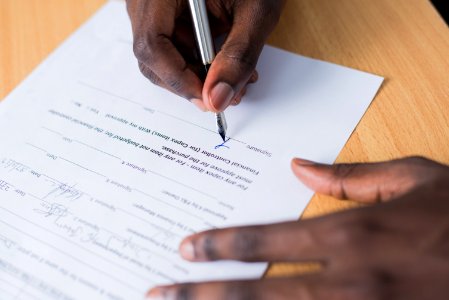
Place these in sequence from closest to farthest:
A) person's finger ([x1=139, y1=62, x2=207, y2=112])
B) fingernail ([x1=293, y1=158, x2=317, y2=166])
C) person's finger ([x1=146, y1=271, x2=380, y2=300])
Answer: person's finger ([x1=146, y1=271, x2=380, y2=300]) → fingernail ([x1=293, y1=158, x2=317, y2=166]) → person's finger ([x1=139, y1=62, x2=207, y2=112])

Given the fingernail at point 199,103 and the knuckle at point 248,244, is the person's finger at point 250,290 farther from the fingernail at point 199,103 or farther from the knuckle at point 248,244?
the fingernail at point 199,103

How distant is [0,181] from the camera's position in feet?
1.97

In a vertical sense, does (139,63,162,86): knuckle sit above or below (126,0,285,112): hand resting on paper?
below

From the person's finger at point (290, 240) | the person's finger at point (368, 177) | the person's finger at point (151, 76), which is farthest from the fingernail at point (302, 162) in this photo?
the person's finger at point (151, 76)

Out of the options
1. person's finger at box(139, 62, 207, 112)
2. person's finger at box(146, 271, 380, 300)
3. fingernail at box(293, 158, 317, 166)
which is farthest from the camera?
person's finger at box(139, 62, 207, 112)

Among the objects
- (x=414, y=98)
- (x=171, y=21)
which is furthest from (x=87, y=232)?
(x=414, y=98)

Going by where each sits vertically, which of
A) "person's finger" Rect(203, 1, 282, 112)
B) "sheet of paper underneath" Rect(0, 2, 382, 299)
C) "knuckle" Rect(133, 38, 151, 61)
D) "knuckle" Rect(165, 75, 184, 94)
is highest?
"person's finger" Rect(203, 1, 282, 112)

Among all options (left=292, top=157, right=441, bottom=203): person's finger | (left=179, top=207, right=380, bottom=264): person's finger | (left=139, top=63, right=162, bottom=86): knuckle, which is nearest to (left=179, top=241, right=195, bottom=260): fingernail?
(left=179, top=207, right=380, bottom=264): person's finger

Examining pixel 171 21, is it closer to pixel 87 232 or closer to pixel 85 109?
pixel 85 109

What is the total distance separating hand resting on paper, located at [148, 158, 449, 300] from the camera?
1.38 ft

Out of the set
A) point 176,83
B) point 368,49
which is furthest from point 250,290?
point 368,49

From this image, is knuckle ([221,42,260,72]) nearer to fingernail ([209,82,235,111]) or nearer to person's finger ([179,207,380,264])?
fingernail ([209,82,235,111])

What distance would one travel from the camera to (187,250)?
1.63 feet

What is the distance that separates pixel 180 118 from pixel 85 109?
0.45 ft
